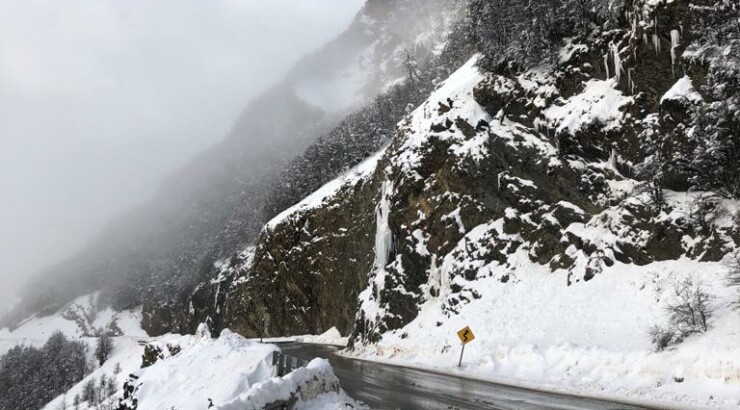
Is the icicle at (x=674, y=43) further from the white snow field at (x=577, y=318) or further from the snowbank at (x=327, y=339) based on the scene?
the snowbank at (x=327, y=339)

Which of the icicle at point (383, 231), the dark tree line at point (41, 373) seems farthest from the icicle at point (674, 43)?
the dark tree line at point (41, 373)

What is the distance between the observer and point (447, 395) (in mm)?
15359

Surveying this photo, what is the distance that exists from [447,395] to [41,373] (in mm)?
155027

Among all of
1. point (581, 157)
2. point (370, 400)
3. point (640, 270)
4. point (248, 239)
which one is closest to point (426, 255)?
point (581, 157)

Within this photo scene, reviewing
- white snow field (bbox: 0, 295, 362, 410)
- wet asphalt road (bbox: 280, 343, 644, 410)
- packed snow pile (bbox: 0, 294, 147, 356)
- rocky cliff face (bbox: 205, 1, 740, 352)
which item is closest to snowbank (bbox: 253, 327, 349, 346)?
rocky cliff face (bbox: 205, 1, 740, 352)

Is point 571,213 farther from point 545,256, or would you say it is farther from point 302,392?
point 302,392

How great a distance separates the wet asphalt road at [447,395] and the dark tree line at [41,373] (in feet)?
448

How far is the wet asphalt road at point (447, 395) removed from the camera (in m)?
13.3

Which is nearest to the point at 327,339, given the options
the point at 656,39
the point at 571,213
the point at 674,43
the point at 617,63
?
the point at 571,213

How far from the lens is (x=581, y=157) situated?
2861 cm

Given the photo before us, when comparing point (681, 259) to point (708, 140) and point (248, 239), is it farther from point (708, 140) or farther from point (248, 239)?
point (248, 239)

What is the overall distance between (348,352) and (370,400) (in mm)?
24244

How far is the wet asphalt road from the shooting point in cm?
1331

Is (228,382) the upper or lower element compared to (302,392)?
lower
